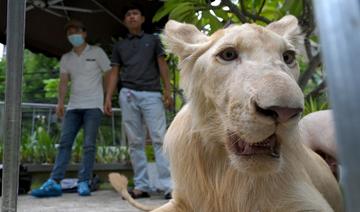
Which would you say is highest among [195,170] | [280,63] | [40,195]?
[280,63]

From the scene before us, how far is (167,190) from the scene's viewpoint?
472cm

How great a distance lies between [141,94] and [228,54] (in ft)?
10.5

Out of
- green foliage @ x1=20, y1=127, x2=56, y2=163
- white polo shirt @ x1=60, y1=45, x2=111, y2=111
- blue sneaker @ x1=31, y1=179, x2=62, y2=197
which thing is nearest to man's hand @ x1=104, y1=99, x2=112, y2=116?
white polo shirt @ x1=60, y1=45, x2=111, y2=111

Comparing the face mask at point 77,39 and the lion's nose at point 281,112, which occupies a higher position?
the face mask at point 77,39

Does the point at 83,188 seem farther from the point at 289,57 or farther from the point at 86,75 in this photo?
the point at 289,57

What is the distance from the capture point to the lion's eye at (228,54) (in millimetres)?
1747

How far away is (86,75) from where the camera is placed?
5473 mm

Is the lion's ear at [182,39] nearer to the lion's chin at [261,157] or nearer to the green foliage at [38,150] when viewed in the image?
the lion's chin at [261,157]

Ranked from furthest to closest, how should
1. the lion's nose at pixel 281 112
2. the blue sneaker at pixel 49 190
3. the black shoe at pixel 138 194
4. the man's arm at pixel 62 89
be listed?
the man's arm at pixel 62 89 < the blue sneaker at pixel 49 190 < the black shoe at pixel 138 194 < the lion's nose at pixel 281 112

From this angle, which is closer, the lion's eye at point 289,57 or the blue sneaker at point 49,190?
the lion's eye at point 289,57

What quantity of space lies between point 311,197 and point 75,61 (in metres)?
4.18

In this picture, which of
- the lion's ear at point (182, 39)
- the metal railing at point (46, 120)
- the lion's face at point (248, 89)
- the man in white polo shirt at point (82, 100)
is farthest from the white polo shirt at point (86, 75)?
the lion's face at point (248, 89)

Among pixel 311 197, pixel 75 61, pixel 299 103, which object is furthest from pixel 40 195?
pixel 299 103

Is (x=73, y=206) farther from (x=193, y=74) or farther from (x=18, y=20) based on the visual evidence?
(x=18, y=20)
